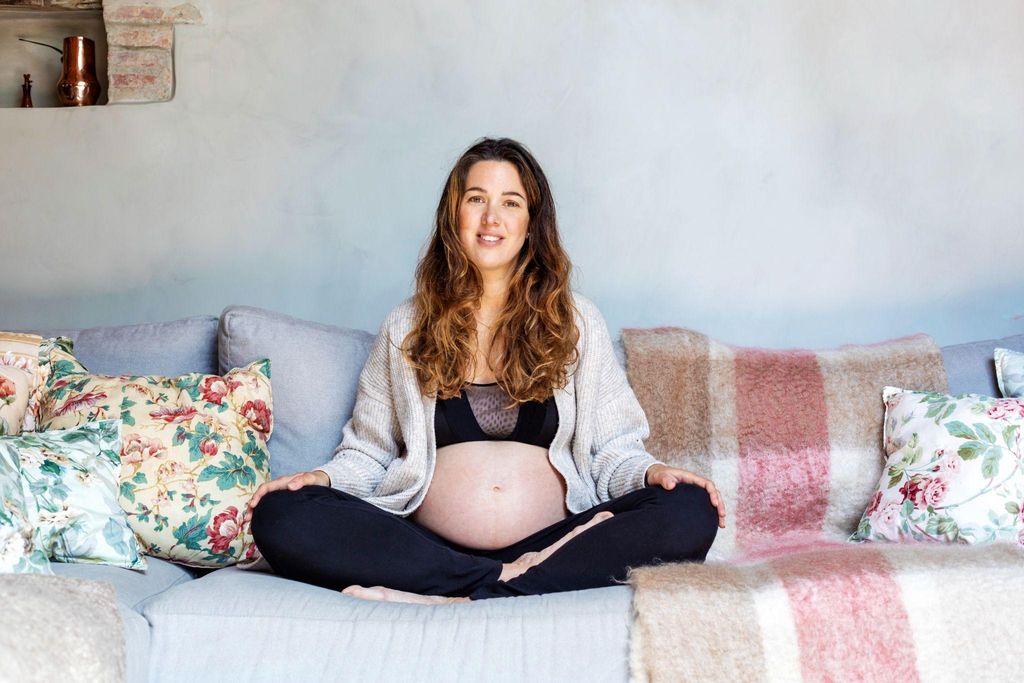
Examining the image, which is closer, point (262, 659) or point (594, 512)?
point (262, 659)

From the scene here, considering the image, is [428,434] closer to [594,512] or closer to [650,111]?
[594,512]

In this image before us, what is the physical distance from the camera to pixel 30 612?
132 cm

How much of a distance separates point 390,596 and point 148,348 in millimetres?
995

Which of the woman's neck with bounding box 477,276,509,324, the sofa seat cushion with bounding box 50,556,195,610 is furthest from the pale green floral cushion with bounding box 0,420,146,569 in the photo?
the woman's neck with bounding box 477,276,509,324

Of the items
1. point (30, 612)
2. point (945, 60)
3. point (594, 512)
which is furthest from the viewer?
point (945, 60)

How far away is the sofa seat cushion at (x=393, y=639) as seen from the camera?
161 cm

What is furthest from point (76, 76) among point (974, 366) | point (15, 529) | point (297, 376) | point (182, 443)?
point (974, 366)

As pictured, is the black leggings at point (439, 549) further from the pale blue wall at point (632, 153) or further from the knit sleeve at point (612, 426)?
the pale blue wall at point (632, 153)

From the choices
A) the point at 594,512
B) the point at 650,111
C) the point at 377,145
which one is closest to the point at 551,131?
the point at 650,111

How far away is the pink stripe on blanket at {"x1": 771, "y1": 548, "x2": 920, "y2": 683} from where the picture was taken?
1.66m

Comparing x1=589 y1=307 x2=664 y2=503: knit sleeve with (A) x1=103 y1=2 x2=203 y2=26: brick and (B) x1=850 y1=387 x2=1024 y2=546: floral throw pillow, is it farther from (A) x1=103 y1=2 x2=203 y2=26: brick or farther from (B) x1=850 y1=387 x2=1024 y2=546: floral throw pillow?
(A) x1=103 y1=2 x2=203 y2=26: brick

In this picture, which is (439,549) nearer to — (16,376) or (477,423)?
(477,423)

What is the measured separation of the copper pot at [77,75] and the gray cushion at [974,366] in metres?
2.41

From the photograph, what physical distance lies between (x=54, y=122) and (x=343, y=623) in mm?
1967
